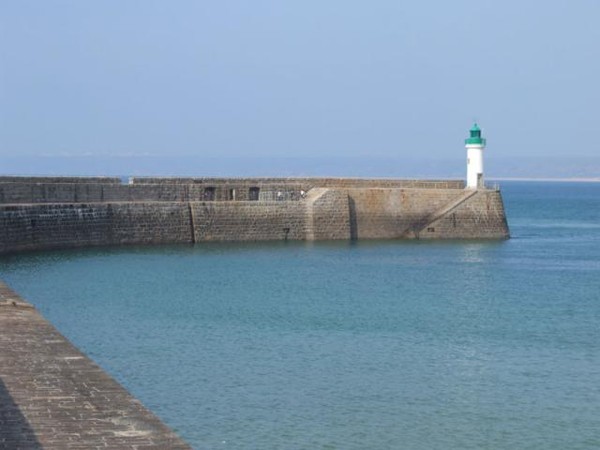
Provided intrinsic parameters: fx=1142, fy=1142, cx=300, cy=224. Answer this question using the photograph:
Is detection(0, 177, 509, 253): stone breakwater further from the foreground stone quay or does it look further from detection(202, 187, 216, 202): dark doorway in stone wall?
the foreground stone quay

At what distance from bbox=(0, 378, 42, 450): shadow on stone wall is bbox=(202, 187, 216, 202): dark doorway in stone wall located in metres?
22.8

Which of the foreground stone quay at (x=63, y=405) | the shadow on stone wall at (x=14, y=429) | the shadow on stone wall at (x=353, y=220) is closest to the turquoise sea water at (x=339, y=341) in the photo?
the foreground stone quay at (x=63, y=405)

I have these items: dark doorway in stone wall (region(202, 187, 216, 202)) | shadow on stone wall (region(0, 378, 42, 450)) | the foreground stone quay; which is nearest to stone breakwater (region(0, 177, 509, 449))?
dark doorway in stone wall (region(202, 187, 216, 202))

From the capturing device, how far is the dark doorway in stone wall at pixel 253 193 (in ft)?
105

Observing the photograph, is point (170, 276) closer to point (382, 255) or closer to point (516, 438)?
point (382, 255)

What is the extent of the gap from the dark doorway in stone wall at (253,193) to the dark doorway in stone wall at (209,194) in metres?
1.13

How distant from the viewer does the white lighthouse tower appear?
33.0 metres

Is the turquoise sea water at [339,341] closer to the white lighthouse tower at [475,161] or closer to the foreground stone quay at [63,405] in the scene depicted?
the foreground stone quay at [63,405]

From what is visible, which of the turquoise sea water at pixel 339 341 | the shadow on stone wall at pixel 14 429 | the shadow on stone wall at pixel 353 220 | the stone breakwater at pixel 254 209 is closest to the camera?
the shadow on stone wall at pixel 14 429

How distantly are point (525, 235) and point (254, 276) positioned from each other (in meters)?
16.5

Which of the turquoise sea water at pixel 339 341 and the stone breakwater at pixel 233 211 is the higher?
the stone breakwater at pixel 233 211

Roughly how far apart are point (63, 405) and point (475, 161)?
25.9m

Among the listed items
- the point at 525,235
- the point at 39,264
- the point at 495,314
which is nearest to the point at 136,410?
the point at 495,314

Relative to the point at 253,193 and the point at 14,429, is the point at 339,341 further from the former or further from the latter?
the point at 253,193
